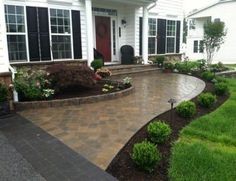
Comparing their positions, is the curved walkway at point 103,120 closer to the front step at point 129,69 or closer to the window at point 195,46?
the front step at point 129,69

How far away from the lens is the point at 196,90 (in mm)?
7484

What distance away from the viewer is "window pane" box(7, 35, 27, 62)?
8.08 metres

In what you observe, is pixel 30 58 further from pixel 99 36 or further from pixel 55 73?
pixel 99 36

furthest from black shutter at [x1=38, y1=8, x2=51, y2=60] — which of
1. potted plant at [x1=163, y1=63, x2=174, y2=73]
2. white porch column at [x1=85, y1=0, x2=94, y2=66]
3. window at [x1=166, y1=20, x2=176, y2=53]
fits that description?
window at [x1=166, y1=20, x2=176, y2=53]

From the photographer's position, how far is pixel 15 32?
8094 mm

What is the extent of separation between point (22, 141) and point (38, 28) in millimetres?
5704

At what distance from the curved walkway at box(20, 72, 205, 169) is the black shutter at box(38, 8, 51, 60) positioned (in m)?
3.72

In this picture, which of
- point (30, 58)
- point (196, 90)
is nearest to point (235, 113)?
point (196, 90)

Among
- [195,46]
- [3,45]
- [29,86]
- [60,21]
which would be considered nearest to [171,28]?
[60,21]

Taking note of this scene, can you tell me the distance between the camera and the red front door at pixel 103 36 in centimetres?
1116

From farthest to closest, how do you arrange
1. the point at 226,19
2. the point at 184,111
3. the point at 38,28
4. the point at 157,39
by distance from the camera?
the point at 226,19
the point at 157,39
the point at 38,28
the point at 184,111

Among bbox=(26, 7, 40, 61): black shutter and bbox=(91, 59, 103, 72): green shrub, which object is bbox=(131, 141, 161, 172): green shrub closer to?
bbox=(91, 59, 103, 72): green shrub

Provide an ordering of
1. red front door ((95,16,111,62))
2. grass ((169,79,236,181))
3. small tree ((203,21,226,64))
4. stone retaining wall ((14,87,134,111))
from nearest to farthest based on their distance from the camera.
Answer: grass ((169,79,236,181)) → stone retaining wall ((14,87,134,111)) → red front door ((95,16,111,62)) → small tree ((203,21,226,64))

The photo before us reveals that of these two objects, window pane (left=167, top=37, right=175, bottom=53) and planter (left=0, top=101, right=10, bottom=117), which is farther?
window pane (left=167, top=37, right=175, bottom=53)
